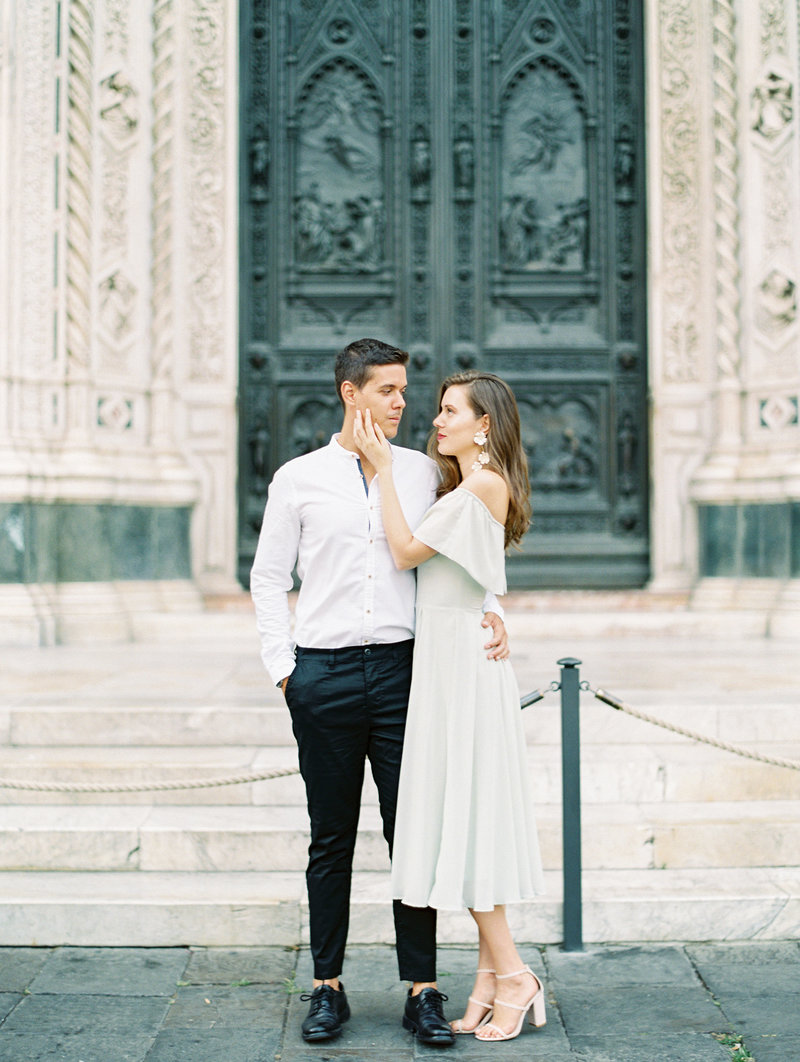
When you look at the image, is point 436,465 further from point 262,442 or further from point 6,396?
point 262,442

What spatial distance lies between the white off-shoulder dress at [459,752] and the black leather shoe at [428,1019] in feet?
1.02

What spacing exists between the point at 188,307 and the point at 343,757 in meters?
6.51

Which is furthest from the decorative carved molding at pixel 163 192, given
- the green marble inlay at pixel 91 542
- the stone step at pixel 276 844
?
the stone step at pixel 276 844

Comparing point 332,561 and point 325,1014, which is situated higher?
point 332,561

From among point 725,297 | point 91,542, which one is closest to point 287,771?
point 91,542

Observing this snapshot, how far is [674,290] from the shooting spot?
30.2 feet

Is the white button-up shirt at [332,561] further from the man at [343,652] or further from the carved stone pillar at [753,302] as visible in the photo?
the carved stone pillar at [753,302]

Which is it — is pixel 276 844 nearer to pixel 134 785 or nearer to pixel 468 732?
pixel 134 785

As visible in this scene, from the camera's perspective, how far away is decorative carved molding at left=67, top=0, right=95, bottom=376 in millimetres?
8078

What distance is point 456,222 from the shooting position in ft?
30.6

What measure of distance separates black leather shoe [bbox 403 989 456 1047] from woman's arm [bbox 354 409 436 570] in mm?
1256

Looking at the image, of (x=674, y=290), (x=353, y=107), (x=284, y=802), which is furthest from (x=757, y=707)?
(x=353, y=107)

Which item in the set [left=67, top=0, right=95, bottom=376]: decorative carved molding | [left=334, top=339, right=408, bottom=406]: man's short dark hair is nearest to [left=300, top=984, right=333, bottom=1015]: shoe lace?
[left=334, top=339, right=408, bottom=406]: man's short dark hair

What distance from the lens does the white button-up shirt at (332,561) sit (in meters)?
3.32
